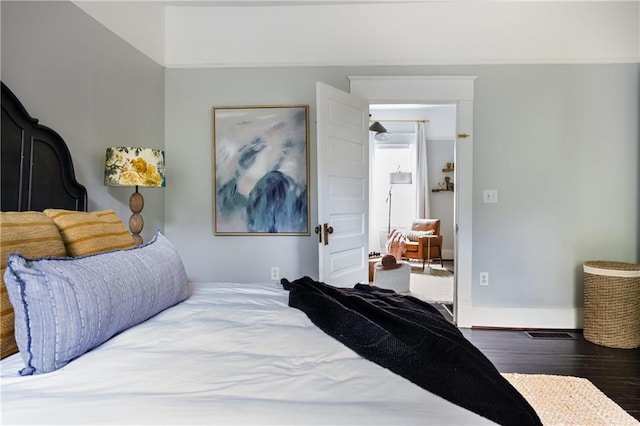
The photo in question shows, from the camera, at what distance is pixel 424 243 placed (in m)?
6.03

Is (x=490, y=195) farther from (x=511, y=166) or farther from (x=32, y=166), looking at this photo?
(x=32, y=166)

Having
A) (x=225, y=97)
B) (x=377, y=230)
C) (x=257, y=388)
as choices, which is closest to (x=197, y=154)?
(x=225, y=97)

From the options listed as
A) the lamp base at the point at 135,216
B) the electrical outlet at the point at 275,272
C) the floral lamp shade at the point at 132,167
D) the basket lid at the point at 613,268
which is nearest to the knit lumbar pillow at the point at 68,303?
the floral lamp shade at the point at 132,167

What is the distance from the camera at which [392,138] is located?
7000 millimetres

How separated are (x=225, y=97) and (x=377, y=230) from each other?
4456 millimetres

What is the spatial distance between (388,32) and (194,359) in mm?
3170

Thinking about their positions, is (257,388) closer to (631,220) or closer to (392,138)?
(631,220)

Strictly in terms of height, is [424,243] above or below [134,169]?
below

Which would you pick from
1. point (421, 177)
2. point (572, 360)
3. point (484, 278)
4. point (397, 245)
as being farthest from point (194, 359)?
point (421, 177)

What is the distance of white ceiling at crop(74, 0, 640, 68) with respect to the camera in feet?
10.3

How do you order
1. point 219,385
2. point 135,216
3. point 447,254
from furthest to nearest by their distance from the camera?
point 447,254 → point 135,216 → point 219,385

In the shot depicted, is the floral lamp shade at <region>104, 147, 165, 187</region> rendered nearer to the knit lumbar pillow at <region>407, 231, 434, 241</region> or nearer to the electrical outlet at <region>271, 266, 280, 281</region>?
the electrical outlet at <region>271, 266, 280, 281</region>

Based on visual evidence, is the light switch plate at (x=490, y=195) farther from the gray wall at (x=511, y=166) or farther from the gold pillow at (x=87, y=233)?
the gold pillow at (x=87, y=233)

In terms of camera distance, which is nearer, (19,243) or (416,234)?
(19,243)
